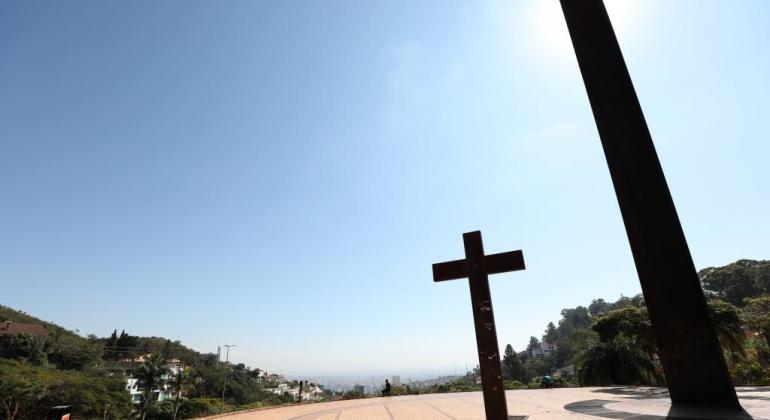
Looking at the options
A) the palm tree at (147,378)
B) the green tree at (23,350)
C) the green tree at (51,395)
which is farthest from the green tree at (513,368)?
the green tree at (23,350)

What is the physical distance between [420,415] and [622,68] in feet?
36.7

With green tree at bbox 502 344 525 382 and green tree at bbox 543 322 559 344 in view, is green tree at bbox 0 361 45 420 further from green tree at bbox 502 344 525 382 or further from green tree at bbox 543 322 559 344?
green tree at bbox 543 322 559 344

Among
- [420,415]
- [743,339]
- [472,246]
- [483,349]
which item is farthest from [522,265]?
[743,339]

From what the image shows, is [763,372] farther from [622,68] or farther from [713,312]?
[622,68]

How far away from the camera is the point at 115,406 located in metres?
37.0

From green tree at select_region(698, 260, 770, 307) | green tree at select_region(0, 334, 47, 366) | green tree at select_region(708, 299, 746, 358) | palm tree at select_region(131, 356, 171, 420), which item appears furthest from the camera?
green tree at select_region(698, 260, 770, 307)

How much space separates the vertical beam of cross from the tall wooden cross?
2134mm

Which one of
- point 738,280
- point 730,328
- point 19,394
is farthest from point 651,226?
point 738,280

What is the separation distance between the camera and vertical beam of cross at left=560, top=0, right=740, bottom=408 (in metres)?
4.56

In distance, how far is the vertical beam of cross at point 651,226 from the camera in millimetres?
4559

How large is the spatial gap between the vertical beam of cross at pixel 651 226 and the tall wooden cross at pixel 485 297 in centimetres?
213

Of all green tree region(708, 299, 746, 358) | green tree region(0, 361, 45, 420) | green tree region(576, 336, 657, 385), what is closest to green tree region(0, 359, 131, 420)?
green tree region(0, 361, 45, 420)

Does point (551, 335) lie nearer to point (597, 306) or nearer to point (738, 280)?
point (597, 306)

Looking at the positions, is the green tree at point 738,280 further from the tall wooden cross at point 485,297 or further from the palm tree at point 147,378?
the palm tree at point 147,378
